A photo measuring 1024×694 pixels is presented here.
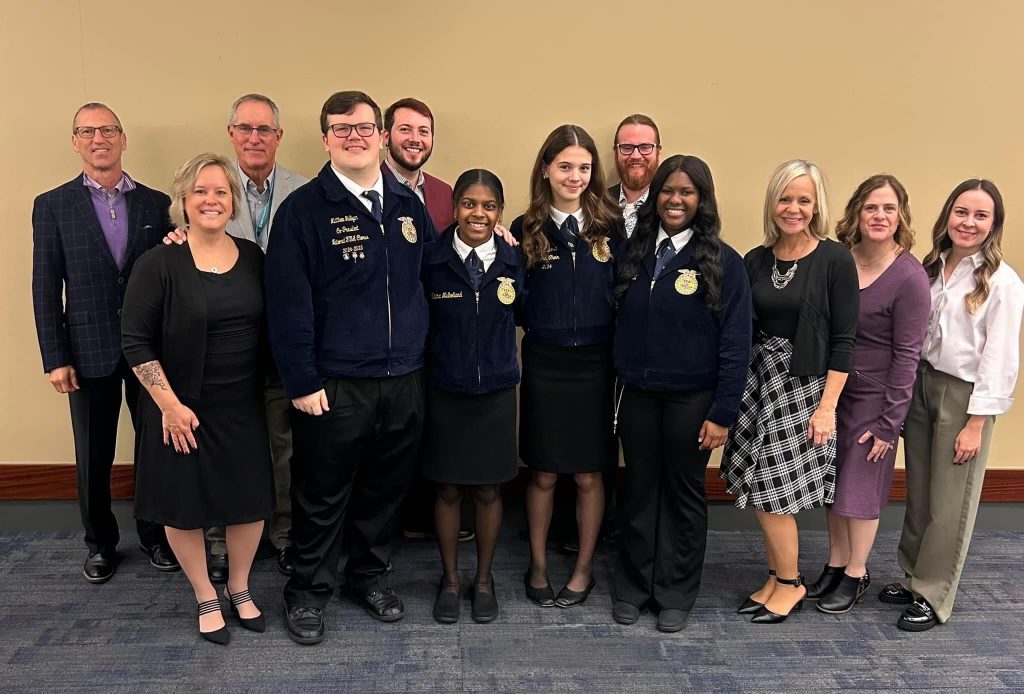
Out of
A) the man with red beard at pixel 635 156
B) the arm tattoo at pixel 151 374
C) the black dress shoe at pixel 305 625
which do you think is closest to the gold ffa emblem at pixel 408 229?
the arm tattoo at pixel 151 374

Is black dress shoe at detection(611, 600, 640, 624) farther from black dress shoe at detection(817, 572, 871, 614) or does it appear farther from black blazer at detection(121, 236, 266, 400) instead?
black blazer at detection(121, 236, 266, 400)

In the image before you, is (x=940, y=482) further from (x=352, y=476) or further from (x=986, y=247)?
(x=352, y=476)

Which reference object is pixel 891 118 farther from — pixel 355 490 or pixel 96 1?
pixel 96 1

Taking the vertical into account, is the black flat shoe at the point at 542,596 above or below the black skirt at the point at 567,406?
below

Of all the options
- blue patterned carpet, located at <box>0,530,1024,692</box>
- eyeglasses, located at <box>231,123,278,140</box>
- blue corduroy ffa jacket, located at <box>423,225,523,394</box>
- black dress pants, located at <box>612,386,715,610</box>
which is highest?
eyeglasses, located at <box>231,123,278,140</box>

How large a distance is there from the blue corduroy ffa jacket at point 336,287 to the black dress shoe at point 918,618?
1.99 meters

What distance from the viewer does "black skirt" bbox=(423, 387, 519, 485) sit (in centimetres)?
256

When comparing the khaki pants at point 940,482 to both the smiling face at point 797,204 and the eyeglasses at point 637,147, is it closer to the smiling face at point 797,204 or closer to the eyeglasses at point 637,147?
the smiling face at point 797,204

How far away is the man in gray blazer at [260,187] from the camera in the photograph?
2.91 m

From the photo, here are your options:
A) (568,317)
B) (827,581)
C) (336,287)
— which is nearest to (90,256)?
(336,287)

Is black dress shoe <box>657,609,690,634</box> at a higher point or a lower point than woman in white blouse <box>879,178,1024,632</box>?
lower

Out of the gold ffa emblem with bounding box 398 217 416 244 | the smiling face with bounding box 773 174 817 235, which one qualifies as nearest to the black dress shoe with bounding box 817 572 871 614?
the smiling face with bounding box 773 174 817 235

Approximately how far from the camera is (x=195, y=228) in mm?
2363

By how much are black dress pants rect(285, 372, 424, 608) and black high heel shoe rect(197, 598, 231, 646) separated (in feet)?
0.76
